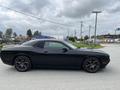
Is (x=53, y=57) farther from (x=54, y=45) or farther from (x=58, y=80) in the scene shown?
(x=58, y=80)

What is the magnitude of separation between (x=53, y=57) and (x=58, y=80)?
153 centimetres

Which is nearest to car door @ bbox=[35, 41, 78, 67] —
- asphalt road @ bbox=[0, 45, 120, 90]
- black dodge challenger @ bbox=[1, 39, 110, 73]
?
black dodge challenger @ bbox=[1, 39, 110, 73]

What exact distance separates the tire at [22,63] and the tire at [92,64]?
2.36 metres

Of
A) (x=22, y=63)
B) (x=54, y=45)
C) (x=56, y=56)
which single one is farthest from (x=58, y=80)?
(x=22, y=63)

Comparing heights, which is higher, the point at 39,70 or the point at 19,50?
the point at 19,50

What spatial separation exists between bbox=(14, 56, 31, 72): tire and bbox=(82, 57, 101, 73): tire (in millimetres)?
2363

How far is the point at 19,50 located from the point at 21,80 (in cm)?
178

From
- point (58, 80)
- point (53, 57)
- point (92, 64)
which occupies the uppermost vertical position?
point (53, 57)

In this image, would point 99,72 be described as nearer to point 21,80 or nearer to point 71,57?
point 71,57

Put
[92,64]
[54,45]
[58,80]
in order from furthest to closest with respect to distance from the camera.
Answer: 1. [54,45]
2. [92,64]
3. [58,80]

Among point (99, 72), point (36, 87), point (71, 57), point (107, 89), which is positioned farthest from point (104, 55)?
point (36, 87)

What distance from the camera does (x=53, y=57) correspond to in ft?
24.8

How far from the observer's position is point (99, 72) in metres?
7.55

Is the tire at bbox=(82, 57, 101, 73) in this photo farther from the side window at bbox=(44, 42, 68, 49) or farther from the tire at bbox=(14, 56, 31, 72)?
the tire at bbox=(14, 56, 31, 72)
